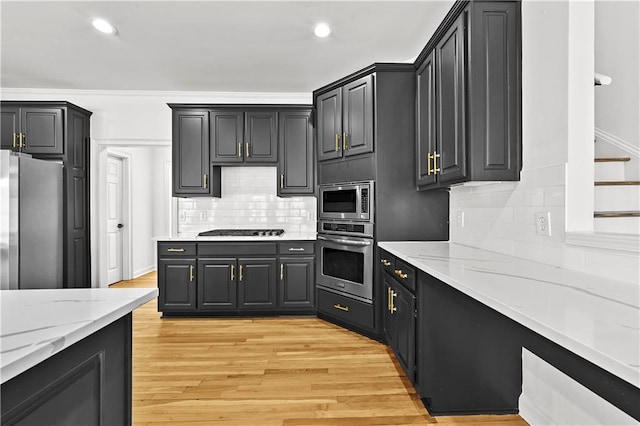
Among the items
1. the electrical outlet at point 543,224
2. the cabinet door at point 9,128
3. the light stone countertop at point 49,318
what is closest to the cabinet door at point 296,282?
the electrical outlet at point 543,224

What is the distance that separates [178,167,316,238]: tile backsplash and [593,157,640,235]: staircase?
3.05 meters

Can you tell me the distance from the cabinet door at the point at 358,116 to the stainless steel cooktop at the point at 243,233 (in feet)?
4.46

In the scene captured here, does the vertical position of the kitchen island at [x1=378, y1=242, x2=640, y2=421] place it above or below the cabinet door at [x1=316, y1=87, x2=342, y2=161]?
below

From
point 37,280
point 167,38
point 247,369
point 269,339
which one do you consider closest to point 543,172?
point 247,369

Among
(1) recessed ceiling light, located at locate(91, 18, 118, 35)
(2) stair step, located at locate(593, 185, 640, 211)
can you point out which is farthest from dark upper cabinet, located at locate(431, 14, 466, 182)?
(1) recessed ceiling light, located at locate(91, 18, 118, 35)

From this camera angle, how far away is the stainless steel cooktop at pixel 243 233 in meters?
4.09

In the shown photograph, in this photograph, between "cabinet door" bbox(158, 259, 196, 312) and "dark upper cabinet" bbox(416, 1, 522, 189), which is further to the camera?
"cabinet door" bbox(158, 259, 196, 312)

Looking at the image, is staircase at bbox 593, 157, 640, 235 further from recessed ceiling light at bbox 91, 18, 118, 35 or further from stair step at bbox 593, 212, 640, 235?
recessed ceiling light at bbox 91, 18, 118, 35

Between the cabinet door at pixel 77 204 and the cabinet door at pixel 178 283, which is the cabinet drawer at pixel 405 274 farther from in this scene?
the cabinet door at pixel 77 204

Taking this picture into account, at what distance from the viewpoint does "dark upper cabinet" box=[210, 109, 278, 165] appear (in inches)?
162

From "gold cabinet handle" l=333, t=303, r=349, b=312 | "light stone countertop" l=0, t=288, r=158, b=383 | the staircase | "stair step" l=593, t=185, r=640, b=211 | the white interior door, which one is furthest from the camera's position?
the white interior door

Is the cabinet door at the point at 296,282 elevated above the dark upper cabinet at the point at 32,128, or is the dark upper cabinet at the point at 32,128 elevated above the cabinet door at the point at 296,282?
the dark upper cabinet at the point at 32,128

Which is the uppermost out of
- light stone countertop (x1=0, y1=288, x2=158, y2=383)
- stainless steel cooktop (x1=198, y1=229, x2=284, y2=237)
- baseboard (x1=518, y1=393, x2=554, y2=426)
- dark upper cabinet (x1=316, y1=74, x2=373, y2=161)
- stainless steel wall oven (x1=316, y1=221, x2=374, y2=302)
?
dark upper cabinet (x1=316, y1=74, x2=373, y2=161)

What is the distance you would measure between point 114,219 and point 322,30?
4.41m
